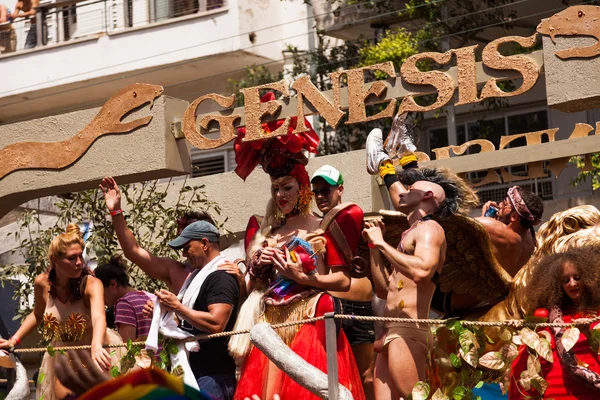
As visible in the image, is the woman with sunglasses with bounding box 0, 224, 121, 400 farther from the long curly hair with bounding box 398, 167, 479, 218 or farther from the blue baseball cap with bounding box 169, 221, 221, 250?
the long curly hair with bounding box 398, 167, 479, 218

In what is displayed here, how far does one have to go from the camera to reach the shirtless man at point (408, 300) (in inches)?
240

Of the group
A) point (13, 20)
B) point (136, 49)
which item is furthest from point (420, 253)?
point (13, 20)

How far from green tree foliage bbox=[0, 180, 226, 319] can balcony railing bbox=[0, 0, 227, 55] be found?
30.6 ft

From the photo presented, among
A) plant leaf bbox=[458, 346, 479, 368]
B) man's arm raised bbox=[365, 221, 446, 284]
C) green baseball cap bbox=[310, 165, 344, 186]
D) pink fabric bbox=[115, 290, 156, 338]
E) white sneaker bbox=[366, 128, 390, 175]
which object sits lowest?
plant leaf bbox=[458, 346, 479, 368]

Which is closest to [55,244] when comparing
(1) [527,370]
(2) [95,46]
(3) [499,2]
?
(1) [527,370]

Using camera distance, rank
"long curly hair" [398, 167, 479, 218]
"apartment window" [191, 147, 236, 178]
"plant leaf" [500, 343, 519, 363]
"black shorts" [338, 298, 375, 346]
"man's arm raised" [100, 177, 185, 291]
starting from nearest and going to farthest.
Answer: "plant leaf" [500, 343, 519, 363] < "long curly hair" [398, 167, 479, 218] < "black shorts" [338, 298, 375, 346] < "man's arm raised" [100, 177, 185, 291] < "apartment window" [191, 147, 236, 178]

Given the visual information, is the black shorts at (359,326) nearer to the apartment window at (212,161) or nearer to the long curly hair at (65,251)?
the long curly hair at (65,251)

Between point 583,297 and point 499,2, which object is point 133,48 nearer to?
point 499,2

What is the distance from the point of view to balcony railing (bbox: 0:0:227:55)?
69.1 ft

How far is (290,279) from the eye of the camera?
6.75 m

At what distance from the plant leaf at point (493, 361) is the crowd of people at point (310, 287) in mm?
84

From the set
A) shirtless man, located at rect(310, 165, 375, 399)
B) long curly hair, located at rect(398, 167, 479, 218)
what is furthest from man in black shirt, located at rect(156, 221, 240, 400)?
long curly hair, located at rect(398, 167, 479, 218)

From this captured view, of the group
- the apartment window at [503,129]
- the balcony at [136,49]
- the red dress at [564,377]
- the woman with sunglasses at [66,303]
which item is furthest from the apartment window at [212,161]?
the red dress at [564,377]

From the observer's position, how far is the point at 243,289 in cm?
720
